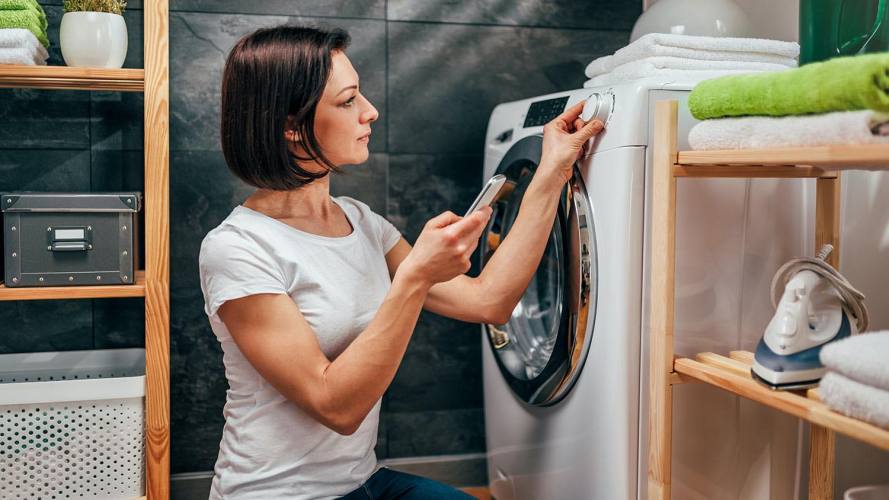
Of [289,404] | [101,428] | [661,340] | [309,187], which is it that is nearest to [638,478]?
[661,340]

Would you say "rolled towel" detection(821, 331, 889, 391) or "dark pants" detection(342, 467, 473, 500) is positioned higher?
"rolled towel" detection(821, 331, 889, 391)

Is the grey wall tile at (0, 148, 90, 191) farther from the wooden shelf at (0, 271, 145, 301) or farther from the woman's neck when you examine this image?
the woman's neck

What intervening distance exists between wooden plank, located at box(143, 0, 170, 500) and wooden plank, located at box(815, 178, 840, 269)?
4.12ft

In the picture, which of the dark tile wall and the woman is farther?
the dark tile wall

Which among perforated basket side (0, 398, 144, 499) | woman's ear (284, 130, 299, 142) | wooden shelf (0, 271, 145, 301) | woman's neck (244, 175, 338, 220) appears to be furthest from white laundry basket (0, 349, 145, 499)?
woman's ear (284, 130, 299, 142)

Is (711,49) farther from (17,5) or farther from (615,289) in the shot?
(17,5)

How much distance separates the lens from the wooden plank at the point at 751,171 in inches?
48.8

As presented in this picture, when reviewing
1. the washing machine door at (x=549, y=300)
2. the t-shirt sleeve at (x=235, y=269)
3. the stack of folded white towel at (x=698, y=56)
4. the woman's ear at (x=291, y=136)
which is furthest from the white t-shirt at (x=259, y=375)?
the stack of folded white towel at (x=698, y=56)

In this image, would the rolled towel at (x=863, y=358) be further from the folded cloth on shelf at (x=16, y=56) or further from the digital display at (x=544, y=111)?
the folded cloth on shelf at (x=16, y=56)

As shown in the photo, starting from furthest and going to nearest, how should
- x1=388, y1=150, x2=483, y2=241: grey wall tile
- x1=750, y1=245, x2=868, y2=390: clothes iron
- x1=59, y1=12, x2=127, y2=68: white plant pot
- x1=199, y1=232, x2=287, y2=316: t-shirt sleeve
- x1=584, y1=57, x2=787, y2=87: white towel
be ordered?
x1=388, y1=150, x2=483, y2=241: grey wall tile, x1=59, y1=12, x2=127, y2=68: white plant pot, x1=584, y1=57, x2=787, y2=87: white towel, x1=199, y1=232, x2=287, y2=316: t-shirt sleeve, x1=750, y1=245, x2=868, y2=390: clothes iron

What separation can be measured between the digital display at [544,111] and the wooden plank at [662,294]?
359 mm

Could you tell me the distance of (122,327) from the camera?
200 cm

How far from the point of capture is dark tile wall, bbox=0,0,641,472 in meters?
1.95

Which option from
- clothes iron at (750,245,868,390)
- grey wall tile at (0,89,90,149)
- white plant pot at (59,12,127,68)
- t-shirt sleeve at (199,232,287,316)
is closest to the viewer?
clothes iron at (750,245,868,390)
